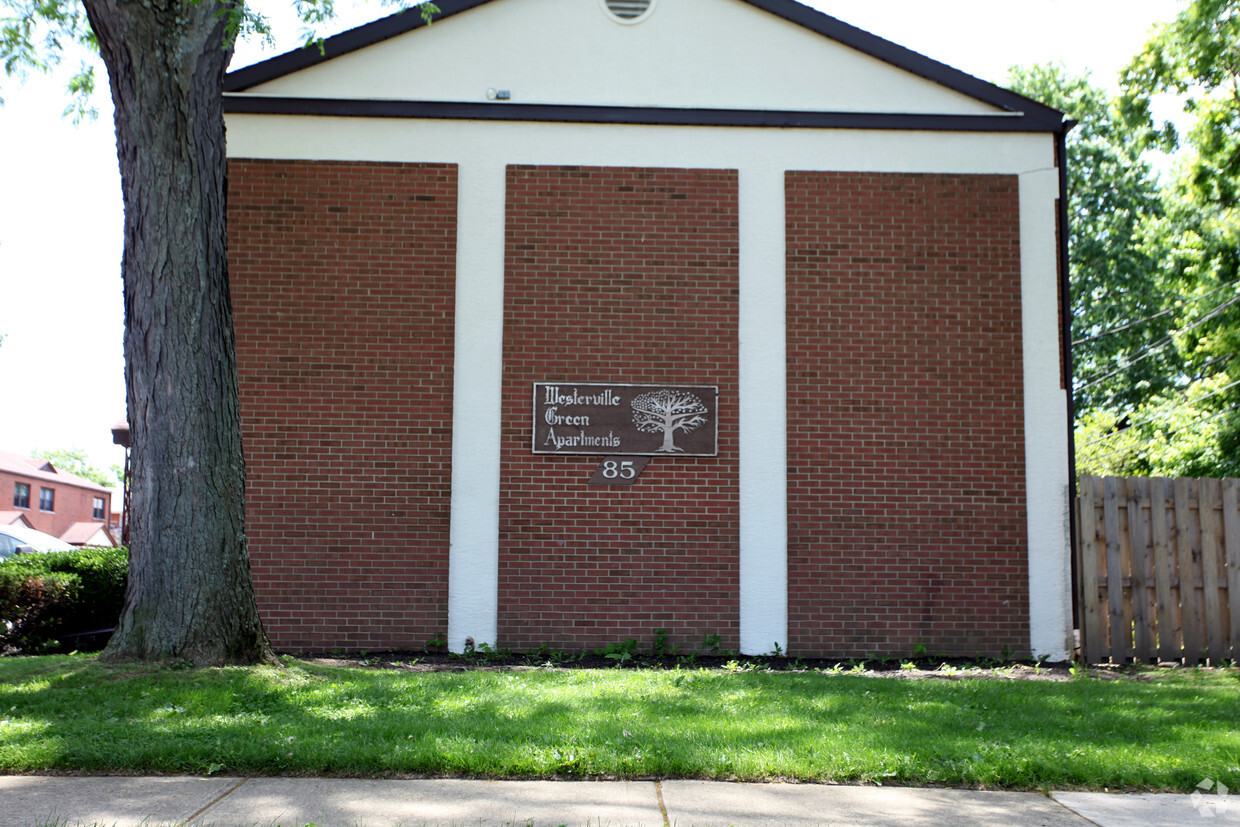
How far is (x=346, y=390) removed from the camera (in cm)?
932

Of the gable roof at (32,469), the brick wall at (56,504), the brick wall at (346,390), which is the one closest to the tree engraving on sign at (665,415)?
the brick wall at (346,390)

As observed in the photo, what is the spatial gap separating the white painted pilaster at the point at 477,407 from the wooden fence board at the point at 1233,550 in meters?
7.05

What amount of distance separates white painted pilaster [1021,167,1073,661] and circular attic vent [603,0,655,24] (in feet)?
14.3

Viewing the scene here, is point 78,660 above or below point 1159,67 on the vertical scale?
below

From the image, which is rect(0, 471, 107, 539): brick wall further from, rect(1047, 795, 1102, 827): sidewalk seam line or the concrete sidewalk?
rect(1047, 795, 1102, 827): sidewalk seam line

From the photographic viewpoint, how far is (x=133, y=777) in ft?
14.4

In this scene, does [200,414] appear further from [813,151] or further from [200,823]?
[813,151]

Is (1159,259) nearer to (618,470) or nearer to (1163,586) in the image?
(1163,586)

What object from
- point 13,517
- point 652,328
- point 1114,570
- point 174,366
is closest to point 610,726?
point 174,366

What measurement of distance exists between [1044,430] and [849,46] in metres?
4.49

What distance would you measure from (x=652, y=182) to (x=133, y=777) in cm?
717

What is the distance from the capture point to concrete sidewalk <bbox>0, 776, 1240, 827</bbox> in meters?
3.82

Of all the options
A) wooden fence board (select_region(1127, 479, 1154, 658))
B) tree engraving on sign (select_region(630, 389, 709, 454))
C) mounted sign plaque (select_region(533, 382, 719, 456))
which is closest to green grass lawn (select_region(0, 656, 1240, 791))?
wooden fence board (select_region(1127, 479, 1154, 658))

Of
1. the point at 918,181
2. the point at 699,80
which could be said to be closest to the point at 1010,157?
the point at 918,181
